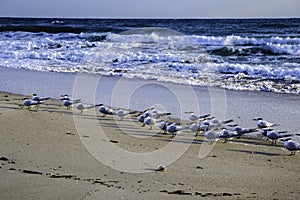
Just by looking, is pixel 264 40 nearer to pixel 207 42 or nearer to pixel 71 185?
pixel 207 42

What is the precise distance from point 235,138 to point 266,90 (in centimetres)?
350

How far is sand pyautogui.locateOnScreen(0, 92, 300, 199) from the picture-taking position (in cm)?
370

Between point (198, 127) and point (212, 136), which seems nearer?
point (212, 136)

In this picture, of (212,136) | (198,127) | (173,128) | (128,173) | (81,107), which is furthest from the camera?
(81,107)

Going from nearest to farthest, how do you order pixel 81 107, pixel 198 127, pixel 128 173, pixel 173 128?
pixel 128 173 < pixel 173 128 < pixel 198 127 < pixel 81 107

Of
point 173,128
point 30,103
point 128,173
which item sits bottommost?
point 128,173

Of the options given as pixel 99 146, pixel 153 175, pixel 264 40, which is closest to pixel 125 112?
pixel 99 146

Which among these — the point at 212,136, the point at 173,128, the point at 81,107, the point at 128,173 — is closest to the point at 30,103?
the point at 81,107

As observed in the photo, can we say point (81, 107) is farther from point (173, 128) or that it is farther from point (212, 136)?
point (212, 136)

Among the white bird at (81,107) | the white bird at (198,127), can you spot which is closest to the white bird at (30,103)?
the white bird at (81,107)

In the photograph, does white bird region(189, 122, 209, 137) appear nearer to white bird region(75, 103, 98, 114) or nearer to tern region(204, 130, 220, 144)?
tern region(204, 130, 220, 144)

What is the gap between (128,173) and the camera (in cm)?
419

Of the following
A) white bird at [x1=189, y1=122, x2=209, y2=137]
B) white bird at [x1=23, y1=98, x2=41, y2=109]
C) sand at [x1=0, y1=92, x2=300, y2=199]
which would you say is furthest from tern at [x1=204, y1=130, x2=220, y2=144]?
white bird at [x1=23, y1=98, x2=41, y2=109]

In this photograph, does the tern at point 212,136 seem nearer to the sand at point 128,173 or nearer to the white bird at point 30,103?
the sand at point 128,173
